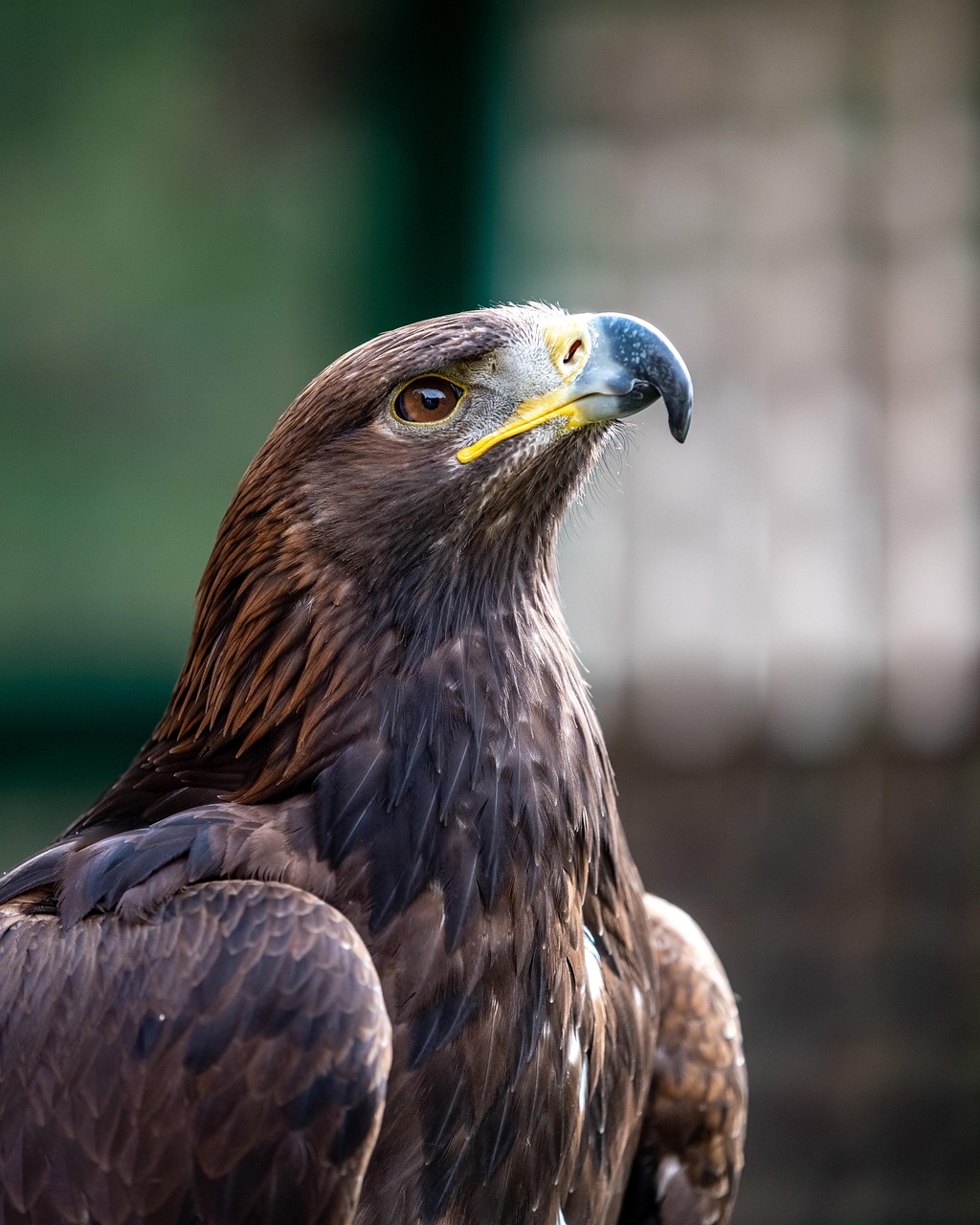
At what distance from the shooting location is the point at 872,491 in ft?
21.1

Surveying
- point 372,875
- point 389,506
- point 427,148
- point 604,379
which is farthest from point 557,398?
point 427,148

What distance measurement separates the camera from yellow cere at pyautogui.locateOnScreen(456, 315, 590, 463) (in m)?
2.51

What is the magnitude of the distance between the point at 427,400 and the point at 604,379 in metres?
0.29

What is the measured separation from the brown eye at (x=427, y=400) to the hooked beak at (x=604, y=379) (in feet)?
0.26

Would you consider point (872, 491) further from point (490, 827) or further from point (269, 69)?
point (490, 827)

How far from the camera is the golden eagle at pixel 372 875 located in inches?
85.3

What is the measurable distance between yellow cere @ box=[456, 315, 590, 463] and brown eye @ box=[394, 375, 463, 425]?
0.26 ft

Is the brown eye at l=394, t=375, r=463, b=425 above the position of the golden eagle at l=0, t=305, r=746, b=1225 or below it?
above

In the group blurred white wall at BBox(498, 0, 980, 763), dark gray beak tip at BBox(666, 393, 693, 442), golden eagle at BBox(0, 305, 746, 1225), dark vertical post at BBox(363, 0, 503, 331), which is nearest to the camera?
golden eagle at BBox(0, 305, 746, 1225)

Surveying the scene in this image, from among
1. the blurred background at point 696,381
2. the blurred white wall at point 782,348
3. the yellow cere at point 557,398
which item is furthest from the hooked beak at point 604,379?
the blurred white wall at point 782,348

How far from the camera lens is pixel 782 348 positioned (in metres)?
6.37

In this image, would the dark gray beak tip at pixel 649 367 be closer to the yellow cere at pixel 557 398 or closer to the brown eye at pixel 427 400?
the yellow cere at pixel 557 398

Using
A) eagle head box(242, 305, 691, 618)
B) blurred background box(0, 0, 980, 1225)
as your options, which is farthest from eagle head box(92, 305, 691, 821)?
blurred background box(0, 0, 980, 1225)

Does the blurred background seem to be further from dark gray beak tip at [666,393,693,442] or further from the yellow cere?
dark gray beak tip at [666,393,693,442]
